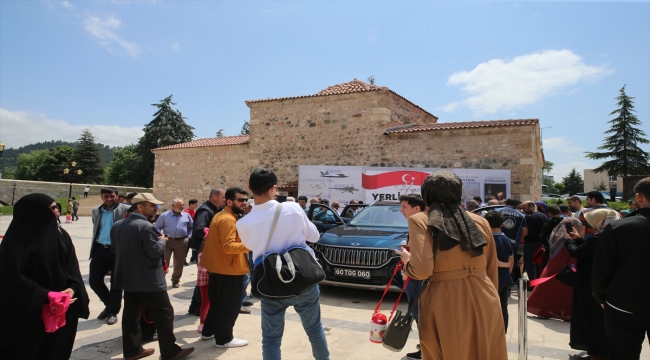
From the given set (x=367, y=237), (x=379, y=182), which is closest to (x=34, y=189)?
(x=379, y=182)

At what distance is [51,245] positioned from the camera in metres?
3.07

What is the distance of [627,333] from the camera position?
3096mm

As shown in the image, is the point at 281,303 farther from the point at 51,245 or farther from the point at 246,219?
the point at 51,245

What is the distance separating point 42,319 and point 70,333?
1.05 feet

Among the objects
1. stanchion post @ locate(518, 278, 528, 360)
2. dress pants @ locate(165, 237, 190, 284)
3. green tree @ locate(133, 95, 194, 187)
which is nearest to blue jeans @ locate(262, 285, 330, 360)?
stanchion post @ locate(518, 278, 528, 360)

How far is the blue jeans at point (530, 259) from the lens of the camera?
7.59 meters

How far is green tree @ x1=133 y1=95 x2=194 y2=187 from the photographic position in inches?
1822

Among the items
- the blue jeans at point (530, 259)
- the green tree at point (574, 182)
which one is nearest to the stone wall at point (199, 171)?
the blue jeans at point (530, 259)

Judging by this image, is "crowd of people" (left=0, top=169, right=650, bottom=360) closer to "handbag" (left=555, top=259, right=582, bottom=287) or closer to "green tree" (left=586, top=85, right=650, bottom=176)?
"handbag" (left=555, top=259, right=582, bottom=287)

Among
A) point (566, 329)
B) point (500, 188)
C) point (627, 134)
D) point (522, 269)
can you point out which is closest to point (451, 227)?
point (566, 329)

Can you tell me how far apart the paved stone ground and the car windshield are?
157 centimetres

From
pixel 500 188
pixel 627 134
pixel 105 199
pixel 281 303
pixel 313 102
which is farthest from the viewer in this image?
pixel 627 134

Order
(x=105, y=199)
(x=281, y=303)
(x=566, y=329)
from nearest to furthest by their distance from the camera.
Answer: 1. (x=281, y=303)
2. (x=566, y=329)
3. (x=105, y=199)

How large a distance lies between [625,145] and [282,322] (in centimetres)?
4451
